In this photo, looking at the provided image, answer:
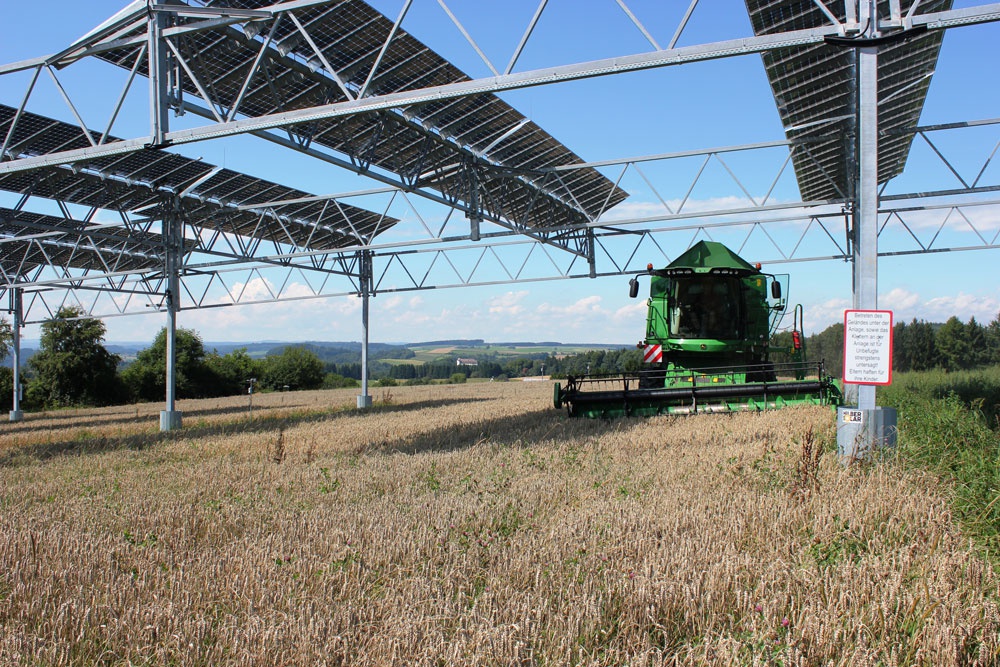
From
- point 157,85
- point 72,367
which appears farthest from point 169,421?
point 72,367

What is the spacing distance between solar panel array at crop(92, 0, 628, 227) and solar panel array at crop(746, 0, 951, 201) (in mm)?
4906

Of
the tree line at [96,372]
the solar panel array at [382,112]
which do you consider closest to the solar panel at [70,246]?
the solar panel array at [382,112]

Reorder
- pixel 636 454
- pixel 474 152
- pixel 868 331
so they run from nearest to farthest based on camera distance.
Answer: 1. pixel 868 331
2. pixel 636 454
3. pixel 474 152

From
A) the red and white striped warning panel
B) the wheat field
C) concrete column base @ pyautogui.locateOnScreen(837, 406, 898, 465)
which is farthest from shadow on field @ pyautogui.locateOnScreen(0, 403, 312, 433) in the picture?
concrete column base @ pyautogui.locateOnScreen(837, 406, 898, 465)

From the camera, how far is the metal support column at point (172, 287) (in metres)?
19.2

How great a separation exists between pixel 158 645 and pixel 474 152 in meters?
13.7

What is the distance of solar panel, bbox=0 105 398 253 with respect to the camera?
14.7 metres

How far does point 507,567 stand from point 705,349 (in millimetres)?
11271

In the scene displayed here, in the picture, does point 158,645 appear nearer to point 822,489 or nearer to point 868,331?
point 822,489

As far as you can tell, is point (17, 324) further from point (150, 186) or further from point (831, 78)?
point (831, 78)

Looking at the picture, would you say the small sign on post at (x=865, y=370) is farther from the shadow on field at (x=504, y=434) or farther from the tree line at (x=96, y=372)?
the tree line at (x=96, y=372)

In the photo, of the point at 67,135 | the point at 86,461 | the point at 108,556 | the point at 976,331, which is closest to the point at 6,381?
the point at 67,135

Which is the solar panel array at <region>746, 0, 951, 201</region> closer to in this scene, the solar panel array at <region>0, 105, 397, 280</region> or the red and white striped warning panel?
the red and white striped warning panel

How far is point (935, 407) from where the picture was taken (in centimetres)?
1180
